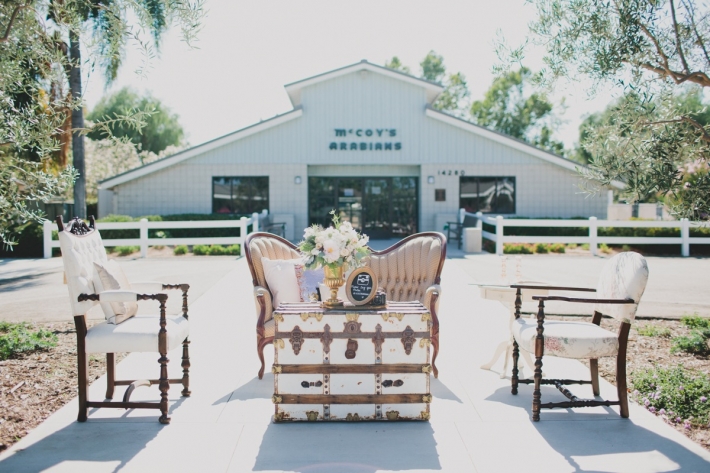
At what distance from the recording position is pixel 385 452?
153 inches

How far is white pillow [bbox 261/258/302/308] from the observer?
5828mm

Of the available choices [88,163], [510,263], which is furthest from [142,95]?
[510,263]

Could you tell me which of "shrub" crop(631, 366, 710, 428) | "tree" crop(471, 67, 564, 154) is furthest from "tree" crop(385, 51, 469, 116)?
"shrub" crop(631, 366, 710, 428)

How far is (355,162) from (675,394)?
59.0 feet

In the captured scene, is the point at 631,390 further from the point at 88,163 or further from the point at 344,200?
the point at 88,163

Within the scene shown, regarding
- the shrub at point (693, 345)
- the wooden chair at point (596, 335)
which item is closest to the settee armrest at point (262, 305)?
the wooden chair at point (596, 335)

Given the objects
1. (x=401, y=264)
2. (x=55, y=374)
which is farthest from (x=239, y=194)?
(x=55, y=374)

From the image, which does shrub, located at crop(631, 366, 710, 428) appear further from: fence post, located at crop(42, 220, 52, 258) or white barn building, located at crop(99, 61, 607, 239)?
white barn building, located at crop(99, 61, 607, 239)

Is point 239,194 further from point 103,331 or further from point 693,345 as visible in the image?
point 103,331

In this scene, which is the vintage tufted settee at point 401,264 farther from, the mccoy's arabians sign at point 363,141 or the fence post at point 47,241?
the mccoy's arabians sign at point 363,141

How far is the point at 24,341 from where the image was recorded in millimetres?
6449

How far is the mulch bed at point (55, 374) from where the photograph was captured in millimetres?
4453

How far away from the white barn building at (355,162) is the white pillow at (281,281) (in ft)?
51.9

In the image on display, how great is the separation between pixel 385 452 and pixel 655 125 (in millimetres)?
3894
